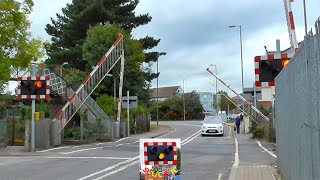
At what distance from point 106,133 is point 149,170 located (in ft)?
80.4

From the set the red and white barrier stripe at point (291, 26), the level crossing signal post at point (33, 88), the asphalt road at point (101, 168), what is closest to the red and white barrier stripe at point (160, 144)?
the red and white barrier stripe at point (291, 26)

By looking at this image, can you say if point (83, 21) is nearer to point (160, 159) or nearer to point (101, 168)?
point (101, 168)

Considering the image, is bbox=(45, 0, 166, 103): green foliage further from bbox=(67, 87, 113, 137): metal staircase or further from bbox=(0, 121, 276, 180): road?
bbox=(0, 121, 276, 180): road

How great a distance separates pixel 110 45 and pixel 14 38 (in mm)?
18055

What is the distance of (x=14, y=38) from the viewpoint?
29359 mm

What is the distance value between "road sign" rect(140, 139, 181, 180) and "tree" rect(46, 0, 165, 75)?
43.8 meters

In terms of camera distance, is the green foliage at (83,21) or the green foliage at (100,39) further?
the green foliage at (83,21)

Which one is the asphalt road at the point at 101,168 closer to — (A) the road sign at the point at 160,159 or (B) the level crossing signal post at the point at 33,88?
(B) the level crossing signal post at the point at 33,88

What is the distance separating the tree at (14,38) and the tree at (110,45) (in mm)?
14585

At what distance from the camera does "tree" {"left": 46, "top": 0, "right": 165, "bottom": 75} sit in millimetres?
53094

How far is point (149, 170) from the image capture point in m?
8.88

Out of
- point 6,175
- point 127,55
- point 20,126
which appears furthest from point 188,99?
point 6,175

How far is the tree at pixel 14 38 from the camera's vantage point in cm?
2809

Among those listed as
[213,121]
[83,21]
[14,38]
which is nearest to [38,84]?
[14,38]
